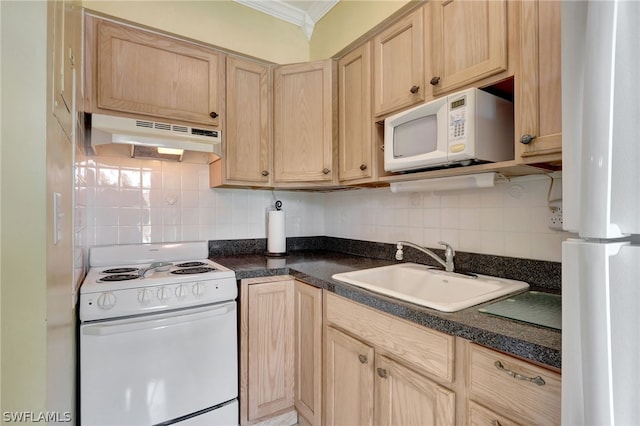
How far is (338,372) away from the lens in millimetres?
1386

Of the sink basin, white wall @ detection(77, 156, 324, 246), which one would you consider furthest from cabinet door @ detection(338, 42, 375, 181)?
white wall @ detection(77, 156, 324, 246)

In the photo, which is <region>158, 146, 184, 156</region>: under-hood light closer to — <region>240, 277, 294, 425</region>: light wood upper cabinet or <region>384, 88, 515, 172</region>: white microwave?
<region>240, 277, 294, 425</region>: light wood upper cabinet

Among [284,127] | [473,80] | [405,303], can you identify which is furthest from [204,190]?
[473,80]

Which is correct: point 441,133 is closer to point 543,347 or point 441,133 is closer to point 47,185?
point 543,347

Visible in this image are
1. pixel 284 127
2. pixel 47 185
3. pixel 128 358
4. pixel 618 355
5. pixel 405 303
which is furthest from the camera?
pixel 284 127

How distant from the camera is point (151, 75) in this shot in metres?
1.70

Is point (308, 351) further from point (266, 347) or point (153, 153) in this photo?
point (153, 153)

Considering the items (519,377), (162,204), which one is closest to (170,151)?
(162,204)

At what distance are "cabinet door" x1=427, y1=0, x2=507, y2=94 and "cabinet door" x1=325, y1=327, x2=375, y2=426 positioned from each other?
1.18 m

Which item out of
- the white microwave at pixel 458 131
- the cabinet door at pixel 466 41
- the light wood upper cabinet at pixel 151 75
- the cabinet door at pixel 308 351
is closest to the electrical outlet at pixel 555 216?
the white microwave at pixel 458 131

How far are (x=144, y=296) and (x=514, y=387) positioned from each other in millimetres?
1424

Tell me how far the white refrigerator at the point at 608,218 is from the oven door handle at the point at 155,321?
140 centimetres

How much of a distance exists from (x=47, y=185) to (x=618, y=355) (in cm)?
106

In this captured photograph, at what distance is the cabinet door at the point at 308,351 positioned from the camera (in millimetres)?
1509
